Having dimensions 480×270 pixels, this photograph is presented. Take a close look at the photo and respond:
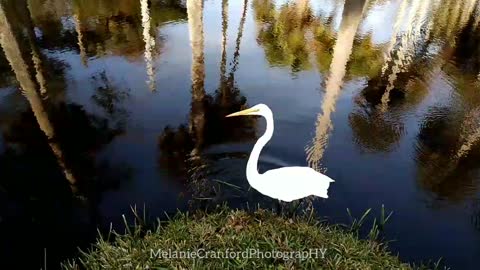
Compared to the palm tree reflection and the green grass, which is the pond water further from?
the green grass

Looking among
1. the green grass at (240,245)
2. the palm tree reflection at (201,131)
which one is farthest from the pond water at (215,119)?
the green grass at (240,245)

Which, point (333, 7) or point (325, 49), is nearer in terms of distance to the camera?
point (325, 49)

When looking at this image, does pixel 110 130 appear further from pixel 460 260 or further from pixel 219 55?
pixel 460 260

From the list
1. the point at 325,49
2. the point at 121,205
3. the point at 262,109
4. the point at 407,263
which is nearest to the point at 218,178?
the point at 121,205

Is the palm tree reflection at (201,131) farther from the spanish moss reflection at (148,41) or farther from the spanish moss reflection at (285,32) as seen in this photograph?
the spanish moss reflection at (285,32)

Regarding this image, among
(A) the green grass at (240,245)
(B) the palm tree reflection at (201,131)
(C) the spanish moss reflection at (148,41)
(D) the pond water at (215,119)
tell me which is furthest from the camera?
(C) the spanish moss reflection at (148,41)

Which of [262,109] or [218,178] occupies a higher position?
[262,109]

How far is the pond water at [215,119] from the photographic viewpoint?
6.01 m

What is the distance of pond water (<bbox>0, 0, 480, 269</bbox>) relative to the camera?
6008mm

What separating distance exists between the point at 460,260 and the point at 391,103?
15.5ft

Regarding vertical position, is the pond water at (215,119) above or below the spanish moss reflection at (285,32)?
below

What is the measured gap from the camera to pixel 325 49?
41.0ft

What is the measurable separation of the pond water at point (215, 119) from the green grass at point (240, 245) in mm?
622

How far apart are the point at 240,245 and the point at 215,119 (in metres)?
4.06
